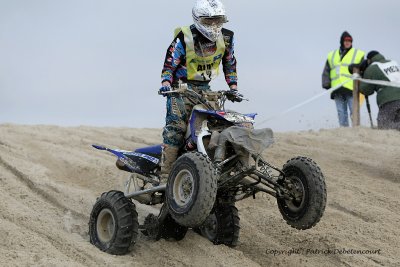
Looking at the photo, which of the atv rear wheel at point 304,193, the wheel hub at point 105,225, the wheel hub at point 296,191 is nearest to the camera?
the atv rear wheel at point 304,193

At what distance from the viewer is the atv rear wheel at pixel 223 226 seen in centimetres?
749

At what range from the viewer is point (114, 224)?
7059mm

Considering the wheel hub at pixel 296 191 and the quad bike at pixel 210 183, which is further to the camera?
the wheel hub at pixel 296 191

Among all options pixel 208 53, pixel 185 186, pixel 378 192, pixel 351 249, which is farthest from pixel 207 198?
pixel 378 192

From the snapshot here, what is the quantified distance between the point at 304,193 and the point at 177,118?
145cm

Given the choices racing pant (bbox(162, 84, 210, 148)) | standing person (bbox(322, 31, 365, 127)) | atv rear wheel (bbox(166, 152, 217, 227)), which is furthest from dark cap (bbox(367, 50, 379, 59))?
atv rear wheel (bbox(166, 152, 217, 227))

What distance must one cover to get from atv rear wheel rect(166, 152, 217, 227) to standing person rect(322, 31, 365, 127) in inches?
344

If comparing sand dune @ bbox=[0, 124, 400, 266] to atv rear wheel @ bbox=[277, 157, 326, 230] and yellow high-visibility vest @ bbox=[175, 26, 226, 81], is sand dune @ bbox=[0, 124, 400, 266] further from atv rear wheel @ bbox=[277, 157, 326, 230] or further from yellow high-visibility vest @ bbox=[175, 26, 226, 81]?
yellow high-visibility vest @ bbox=[175, 26, 226, 81]

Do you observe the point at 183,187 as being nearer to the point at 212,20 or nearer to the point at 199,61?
the point at 199,61

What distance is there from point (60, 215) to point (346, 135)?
6.54 meters

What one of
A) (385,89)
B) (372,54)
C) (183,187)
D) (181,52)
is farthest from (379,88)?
(183,187)

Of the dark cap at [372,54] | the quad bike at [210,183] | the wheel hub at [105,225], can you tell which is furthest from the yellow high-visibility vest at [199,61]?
the dark cap at [372,54]

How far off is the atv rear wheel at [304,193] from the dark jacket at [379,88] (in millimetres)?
6741

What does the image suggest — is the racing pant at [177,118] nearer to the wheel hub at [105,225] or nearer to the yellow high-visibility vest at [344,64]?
the wheel hub at [105,225]
